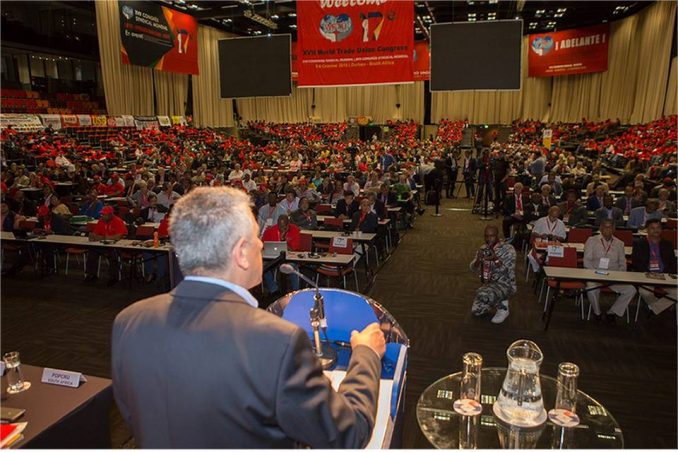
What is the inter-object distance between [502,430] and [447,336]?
10.3 ft

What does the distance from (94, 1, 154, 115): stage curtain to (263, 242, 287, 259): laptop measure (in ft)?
61.3

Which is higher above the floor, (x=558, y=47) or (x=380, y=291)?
(x=558, y=47)

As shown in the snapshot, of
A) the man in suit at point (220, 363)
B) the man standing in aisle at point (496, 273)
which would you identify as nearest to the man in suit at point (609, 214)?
the man standing in aisle at point (496, 273)

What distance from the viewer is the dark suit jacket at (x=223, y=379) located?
3.58ft

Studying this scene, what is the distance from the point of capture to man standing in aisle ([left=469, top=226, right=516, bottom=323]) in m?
5.57

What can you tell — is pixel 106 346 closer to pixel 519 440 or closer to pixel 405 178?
pixel 519 440

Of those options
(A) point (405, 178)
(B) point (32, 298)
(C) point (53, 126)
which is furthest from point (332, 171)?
(C) point (53, 126)

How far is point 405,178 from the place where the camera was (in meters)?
11.9

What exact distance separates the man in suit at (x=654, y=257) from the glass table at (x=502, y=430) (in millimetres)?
4010

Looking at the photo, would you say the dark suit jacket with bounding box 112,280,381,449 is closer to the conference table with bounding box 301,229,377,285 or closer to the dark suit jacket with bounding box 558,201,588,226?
the conference table with bounding box 301,229,377,285

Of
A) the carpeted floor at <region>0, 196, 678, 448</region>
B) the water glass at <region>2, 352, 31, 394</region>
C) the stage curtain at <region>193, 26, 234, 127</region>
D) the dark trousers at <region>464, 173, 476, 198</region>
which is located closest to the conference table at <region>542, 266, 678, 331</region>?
the carpeted floor at <region>0, 196, 678, 448</region>

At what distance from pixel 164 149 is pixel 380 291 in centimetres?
1690

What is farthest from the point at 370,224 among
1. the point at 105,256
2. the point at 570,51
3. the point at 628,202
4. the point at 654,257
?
the point at 570,51

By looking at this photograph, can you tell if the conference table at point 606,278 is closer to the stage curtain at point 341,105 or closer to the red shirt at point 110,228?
the red shirt at point 110,228
